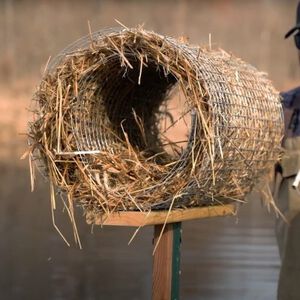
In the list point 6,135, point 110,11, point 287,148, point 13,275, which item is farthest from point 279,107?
point 110,11

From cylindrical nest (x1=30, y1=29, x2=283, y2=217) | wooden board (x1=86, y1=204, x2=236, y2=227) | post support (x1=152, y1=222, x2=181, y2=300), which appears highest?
cylindrical nest (x1=30, y1=29, x2=283, y2=217)

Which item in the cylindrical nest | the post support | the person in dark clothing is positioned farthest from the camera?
the person in dark clothing

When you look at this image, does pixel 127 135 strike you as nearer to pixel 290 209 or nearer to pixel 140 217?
pixel 140 217

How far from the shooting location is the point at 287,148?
300 centimetres

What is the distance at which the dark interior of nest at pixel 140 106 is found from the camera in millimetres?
2850

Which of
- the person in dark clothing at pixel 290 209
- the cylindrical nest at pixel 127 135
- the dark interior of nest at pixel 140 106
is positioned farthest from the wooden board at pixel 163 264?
the person in dark clothing at pixel 290 209

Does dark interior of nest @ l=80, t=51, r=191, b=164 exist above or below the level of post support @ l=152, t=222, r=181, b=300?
above

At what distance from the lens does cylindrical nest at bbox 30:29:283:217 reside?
2.58 meters

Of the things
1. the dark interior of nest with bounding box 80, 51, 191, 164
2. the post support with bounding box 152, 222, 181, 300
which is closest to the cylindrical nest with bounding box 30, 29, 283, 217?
the dark interior of nest with bounding box 80, 51, 191, 164

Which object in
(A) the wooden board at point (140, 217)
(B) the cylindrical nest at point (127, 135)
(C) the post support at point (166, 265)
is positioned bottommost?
(C) the post support at point (166, 265)

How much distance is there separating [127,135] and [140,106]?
21 centimetres

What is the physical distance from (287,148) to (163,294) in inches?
28.0

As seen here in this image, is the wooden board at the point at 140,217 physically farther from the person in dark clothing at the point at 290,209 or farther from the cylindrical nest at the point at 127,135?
the person in dark clothing at the point at 290,209

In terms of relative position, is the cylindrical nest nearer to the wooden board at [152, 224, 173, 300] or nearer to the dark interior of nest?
the dark interior of nest
